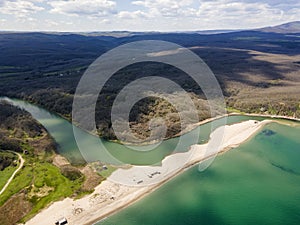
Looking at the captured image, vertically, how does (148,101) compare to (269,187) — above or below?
above

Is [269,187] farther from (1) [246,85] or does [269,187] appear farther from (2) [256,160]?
(1) [246,85]

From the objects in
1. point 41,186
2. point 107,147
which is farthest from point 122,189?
point 107,147

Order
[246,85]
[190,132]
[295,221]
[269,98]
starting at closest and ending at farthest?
[295,221] < [190,132] < [269,98] < [246,85]

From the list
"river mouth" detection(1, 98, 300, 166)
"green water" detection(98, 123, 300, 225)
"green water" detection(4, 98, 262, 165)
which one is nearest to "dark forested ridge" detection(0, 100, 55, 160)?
"river mouth" detection(1, 98, 300, 166)

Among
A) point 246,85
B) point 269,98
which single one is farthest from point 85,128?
point 246,85

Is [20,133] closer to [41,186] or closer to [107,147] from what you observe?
[107,147]

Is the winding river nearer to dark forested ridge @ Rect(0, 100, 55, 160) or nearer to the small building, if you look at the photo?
dark forested ridge @ Rect(0, 100, 55, 160)

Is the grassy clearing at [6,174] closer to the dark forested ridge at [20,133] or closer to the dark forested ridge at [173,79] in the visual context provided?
the dark forested ridge at [20,133]

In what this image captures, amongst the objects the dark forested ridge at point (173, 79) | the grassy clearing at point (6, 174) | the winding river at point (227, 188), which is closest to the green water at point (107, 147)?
the winding river at point (227, 188)
